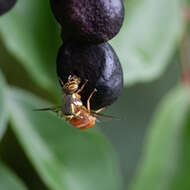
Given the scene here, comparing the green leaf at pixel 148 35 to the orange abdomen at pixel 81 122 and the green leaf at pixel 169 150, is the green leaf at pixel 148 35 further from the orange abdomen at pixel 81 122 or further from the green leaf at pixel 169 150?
the orange abdomen at pixel 81 122

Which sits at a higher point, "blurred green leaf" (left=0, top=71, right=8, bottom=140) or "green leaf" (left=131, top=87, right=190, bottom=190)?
"blurred green leaf" (left=0, top=71, right=8, bottom=140)

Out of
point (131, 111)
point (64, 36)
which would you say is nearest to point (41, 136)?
point (64, 36)

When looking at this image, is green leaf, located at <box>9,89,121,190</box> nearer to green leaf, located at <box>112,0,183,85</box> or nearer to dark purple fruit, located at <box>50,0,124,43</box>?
green leaf, located at <box>112,0,183,85</box>

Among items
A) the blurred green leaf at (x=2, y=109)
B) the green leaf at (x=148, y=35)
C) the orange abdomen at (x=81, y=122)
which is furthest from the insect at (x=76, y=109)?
the green leaf at (x=148, y=35)

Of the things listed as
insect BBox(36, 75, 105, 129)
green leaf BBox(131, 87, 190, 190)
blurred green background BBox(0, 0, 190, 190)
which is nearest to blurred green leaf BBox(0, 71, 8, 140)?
blurred green background BBox(0, 0, 190, 190)

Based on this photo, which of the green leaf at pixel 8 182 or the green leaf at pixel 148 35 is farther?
the green leaf at pixel 148 35
